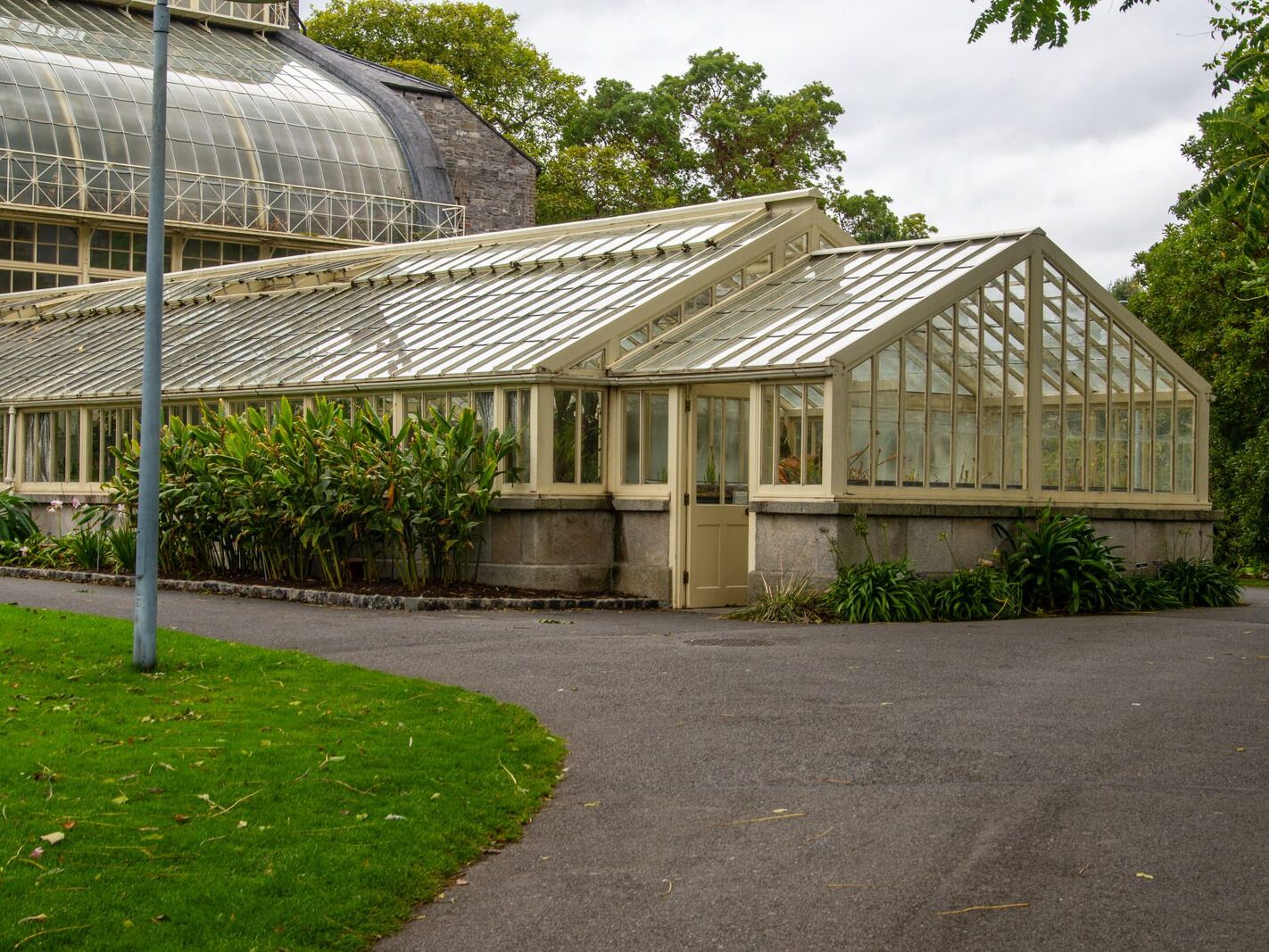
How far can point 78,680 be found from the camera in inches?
392

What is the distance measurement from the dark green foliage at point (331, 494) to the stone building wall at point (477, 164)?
1043 inches

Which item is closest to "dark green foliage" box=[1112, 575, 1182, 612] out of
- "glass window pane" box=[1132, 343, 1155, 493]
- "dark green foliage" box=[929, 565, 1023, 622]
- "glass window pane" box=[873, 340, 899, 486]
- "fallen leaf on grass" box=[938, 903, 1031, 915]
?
"glass window pane" box=[1132, 343, 1155, 493]

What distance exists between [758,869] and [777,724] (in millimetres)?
2926

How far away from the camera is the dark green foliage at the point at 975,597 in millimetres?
15859

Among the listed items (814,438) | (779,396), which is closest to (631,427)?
(779,396)

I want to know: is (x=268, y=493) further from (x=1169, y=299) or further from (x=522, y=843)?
(x=1169, y=299)

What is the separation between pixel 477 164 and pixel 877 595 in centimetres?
3220

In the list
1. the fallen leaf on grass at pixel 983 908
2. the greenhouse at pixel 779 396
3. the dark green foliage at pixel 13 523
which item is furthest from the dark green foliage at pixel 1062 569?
the dark green foliage at pixel 13 523

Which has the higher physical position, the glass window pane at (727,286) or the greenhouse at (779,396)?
the glass window pane at (727,286)

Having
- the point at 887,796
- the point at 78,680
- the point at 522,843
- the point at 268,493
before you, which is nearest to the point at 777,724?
the point at 887,796

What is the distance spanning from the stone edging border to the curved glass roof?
78.5 ft

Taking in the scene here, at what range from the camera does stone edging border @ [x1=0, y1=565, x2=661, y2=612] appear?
1598 cm

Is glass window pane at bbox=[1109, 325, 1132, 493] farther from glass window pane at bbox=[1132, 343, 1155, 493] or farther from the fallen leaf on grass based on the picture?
the fallen leaf on grass

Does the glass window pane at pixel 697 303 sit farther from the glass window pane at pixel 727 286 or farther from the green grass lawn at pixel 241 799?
the green grass lawn at pixel 241 799
